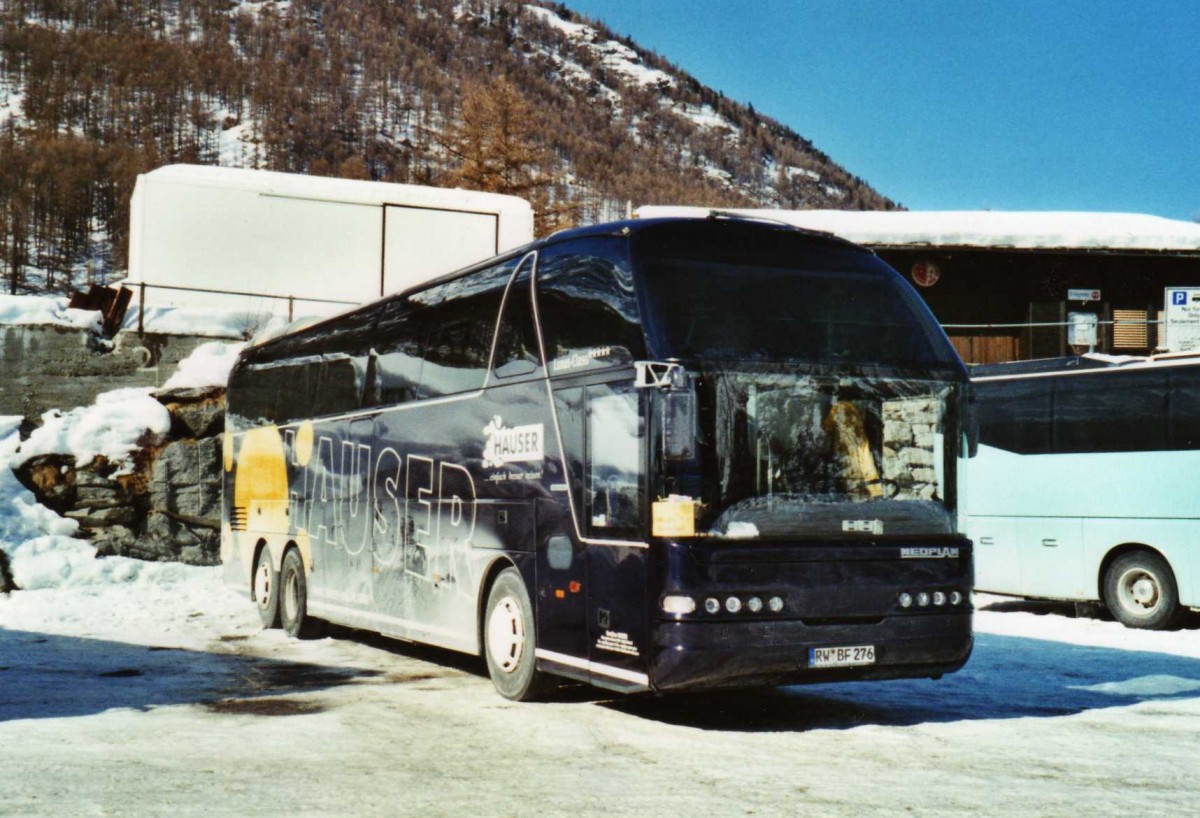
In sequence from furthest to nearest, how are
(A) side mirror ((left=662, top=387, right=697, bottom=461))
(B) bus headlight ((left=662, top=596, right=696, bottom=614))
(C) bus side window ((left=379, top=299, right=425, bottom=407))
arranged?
(C) bus side window ((left=379, top=299, right=425, bottom=407)) < (B) bus headlight ((left=662, top=596, right=696, bottom=614)) < (A) side mirror ((left=662, top=387, right=697, bottom=461))

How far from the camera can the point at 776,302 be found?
9289 millimetres

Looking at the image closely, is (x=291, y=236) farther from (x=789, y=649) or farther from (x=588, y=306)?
(x=789, y=649)

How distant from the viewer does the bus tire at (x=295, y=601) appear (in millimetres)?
15477

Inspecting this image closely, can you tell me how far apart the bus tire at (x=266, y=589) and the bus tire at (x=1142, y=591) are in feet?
33.4

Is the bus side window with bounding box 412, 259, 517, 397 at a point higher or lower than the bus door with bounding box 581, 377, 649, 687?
higher

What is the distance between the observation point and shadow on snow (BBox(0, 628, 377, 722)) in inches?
389

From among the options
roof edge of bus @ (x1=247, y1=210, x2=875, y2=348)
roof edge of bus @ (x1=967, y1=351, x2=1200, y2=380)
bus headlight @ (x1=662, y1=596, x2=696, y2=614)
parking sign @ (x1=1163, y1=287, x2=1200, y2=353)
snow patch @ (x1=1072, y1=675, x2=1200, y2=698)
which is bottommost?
snow patch @ (x1=1072, y1=675, x2=1200, y2=698)

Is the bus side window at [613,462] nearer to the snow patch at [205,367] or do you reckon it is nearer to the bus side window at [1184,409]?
the bus side window at [1184,409]

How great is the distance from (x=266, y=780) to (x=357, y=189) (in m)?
22.3

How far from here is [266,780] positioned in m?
7.02

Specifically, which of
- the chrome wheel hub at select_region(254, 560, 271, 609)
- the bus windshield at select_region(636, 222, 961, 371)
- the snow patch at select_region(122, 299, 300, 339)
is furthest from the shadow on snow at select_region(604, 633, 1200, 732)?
the snow patch at select_region(122, 299, 300, 339)

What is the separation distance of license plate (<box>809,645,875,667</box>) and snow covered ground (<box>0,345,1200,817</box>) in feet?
1.47

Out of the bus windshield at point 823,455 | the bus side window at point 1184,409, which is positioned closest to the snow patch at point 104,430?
the bus side window at point 1184,409

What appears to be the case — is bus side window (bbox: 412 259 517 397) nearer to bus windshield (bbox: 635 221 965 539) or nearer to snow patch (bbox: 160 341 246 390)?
bus windshield (bbox: 635 221 965 539)
